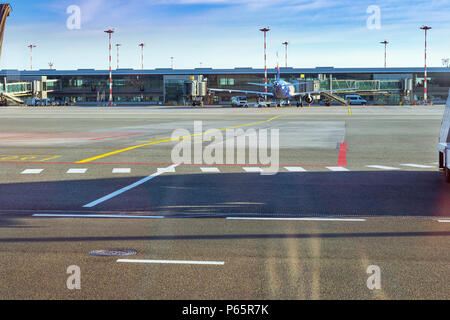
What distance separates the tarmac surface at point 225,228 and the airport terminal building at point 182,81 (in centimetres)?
12701

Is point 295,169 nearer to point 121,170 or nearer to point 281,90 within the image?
point 121,170

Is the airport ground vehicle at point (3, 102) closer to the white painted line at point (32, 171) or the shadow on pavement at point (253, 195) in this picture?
the white painted line at point (32, 171)

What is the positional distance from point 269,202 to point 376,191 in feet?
10.5

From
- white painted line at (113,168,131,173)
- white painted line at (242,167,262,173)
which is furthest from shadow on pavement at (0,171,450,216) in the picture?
white painted line at (113,168,131,173)

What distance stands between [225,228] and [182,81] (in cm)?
14888

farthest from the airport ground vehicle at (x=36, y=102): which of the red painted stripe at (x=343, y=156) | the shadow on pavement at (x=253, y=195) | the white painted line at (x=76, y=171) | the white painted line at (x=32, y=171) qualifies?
the shadow on pavement at (x=253, y=195)

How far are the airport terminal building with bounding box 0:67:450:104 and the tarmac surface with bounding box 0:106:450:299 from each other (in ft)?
417

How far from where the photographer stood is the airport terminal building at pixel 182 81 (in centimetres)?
14925

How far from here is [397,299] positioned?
20.7ft

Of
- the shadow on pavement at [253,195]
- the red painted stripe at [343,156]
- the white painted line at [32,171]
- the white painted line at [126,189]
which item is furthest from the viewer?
the red painted stripe at [343,156]

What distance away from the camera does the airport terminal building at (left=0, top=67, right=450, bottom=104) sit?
149 m

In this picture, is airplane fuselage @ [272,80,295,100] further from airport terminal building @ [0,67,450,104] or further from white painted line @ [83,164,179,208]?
white painted line @ [83,164,179,208]

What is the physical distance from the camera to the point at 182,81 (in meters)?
157
